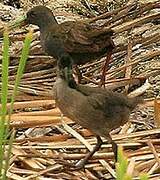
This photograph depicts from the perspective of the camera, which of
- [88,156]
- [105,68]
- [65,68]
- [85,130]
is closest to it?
[65,68]

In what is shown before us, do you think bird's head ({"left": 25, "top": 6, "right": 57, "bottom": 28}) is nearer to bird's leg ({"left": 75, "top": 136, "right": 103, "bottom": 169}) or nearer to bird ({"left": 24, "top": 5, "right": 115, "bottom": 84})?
bird ({"left": 24, "top": 5, "right": 115, "bottom": 84})

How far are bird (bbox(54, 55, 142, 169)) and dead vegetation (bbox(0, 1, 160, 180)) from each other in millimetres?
204

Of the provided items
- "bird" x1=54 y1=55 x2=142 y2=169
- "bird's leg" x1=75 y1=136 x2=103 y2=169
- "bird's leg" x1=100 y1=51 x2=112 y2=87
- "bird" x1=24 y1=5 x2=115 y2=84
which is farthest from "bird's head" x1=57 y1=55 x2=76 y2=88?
"bird's leg" x1=100 y1=51 x2=112 y2=87

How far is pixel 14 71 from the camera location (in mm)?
3912

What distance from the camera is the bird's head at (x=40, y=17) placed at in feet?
12.9

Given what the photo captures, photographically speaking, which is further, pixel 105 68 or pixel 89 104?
pixel 105 68

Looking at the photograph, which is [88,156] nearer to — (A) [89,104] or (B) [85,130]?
(A) [89,104]

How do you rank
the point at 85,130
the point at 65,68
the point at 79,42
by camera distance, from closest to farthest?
the point at 65,68, the point at 85,130, the point at 79,42

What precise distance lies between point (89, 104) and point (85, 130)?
613 mm

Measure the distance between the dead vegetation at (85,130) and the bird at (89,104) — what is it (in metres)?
0.20

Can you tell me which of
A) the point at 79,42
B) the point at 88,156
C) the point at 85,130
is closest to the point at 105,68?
the point at 79,42

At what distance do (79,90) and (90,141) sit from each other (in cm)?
49

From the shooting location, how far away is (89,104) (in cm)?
261

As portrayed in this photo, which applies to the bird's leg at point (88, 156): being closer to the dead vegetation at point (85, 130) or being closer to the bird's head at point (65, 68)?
the dead vegetation at point (85, 130)
